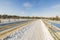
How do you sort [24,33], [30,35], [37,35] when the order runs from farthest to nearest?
1. [24,33]
2. [37,35]
3. [30,35]

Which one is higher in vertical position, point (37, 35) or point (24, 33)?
point (37, 35)

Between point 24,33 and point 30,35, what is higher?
point 30,35

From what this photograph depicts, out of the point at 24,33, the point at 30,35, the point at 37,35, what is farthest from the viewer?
the point at 24,33

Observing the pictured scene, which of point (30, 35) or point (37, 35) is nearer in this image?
point (30, 35)

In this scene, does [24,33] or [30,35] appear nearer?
[30,35]

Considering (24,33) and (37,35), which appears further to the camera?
(24,33)
